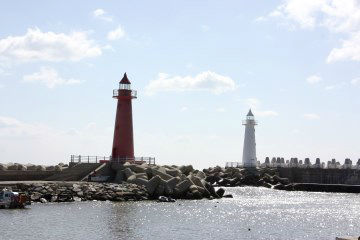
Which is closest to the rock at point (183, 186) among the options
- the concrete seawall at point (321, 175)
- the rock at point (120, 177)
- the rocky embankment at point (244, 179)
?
the rock at point (120, 177)

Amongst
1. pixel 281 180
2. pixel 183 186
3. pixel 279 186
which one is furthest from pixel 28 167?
pixel 281 180

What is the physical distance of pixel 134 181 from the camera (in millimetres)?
49562

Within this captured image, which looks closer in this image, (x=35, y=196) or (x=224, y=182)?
(x=35, y=196)

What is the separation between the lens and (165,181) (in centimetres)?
4906

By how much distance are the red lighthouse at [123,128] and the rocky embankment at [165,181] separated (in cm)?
290

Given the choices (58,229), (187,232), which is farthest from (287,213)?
(58,229)

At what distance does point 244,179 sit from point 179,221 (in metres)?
40.9

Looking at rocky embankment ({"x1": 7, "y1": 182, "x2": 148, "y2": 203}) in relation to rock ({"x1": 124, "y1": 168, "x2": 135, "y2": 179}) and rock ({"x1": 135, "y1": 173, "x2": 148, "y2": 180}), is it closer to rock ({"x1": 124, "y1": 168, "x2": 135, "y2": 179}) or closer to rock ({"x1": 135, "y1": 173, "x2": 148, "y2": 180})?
rock ({"x1": 135, "y1": 173, "x2": 148, "y2": 180})

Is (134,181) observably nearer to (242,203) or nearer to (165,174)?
(165,174)

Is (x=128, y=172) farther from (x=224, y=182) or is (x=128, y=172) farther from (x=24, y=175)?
(x=224, y=182)

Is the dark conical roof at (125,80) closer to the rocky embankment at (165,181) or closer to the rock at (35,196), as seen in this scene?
the rocky embankment at (165,181)

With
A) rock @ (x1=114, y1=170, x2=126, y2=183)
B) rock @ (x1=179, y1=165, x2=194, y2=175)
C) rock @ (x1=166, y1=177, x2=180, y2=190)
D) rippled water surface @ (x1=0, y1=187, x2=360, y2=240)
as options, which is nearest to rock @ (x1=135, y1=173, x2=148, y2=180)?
rock @ (x1=114, y1=170, x2=126, y2=183)

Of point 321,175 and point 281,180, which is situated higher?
point 321,175

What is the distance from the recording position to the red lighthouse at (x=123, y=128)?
5575 centimetres
